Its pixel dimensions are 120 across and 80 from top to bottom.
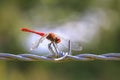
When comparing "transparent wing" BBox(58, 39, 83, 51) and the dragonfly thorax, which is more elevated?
the dragonfly thorax

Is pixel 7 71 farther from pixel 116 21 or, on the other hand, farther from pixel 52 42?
pixel 52 42

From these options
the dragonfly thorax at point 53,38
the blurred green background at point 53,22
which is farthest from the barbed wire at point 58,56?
the blurred green background at point 53,22

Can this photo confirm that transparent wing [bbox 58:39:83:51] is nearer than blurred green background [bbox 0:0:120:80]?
Yes

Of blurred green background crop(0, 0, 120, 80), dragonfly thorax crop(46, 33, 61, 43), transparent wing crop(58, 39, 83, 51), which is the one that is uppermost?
blurred green background crop(0, 0, 120, 80)

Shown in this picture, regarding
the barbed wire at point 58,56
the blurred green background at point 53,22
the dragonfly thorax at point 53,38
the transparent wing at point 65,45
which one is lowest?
the barbed wire at point 58,56

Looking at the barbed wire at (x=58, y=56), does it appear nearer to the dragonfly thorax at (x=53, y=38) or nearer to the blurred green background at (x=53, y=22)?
the dragonfly thorax at (x=53, y=38)

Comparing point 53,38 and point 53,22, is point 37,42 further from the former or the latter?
point 53,22

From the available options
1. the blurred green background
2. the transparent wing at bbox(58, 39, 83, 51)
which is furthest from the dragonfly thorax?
the blurred green background

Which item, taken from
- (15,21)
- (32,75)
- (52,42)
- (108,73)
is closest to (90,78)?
(108,73)

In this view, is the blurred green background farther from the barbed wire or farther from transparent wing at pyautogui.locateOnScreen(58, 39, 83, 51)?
the barbed wire
